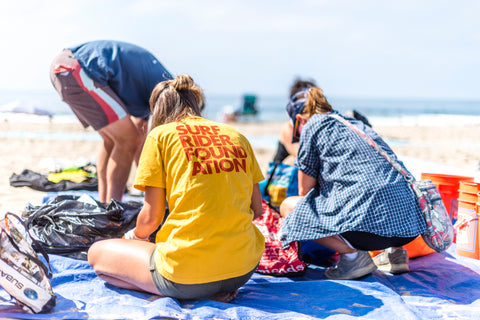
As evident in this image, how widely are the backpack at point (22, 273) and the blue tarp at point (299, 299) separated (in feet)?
0.21

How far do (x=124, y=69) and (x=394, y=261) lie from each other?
2.39m

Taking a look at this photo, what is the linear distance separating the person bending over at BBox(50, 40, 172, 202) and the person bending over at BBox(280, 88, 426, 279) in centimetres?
146

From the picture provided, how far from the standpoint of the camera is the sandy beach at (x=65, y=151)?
14.9 feet

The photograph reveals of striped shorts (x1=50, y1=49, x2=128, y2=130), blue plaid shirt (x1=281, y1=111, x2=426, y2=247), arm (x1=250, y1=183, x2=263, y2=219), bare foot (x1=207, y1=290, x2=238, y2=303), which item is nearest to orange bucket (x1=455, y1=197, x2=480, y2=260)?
blue plaid shirt (x1=281, y1=111, x2=426, y2=247)

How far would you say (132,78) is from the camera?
139 inches

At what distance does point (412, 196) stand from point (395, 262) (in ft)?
1.77

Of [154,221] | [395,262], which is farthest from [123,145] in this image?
[395,262]

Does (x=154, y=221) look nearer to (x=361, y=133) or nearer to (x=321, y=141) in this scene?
(x=321, y=141)

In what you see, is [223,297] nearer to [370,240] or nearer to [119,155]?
[370,240]

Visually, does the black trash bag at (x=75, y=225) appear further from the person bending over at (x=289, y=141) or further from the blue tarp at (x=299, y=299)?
the person bending over at (x=289, y=141)

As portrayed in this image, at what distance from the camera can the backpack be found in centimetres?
187

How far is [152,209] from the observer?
2025 mm

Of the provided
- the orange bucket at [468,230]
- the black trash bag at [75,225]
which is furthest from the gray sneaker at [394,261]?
the black trash bag at [75,225]

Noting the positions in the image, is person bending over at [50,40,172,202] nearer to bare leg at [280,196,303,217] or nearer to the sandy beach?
the sandy beach
